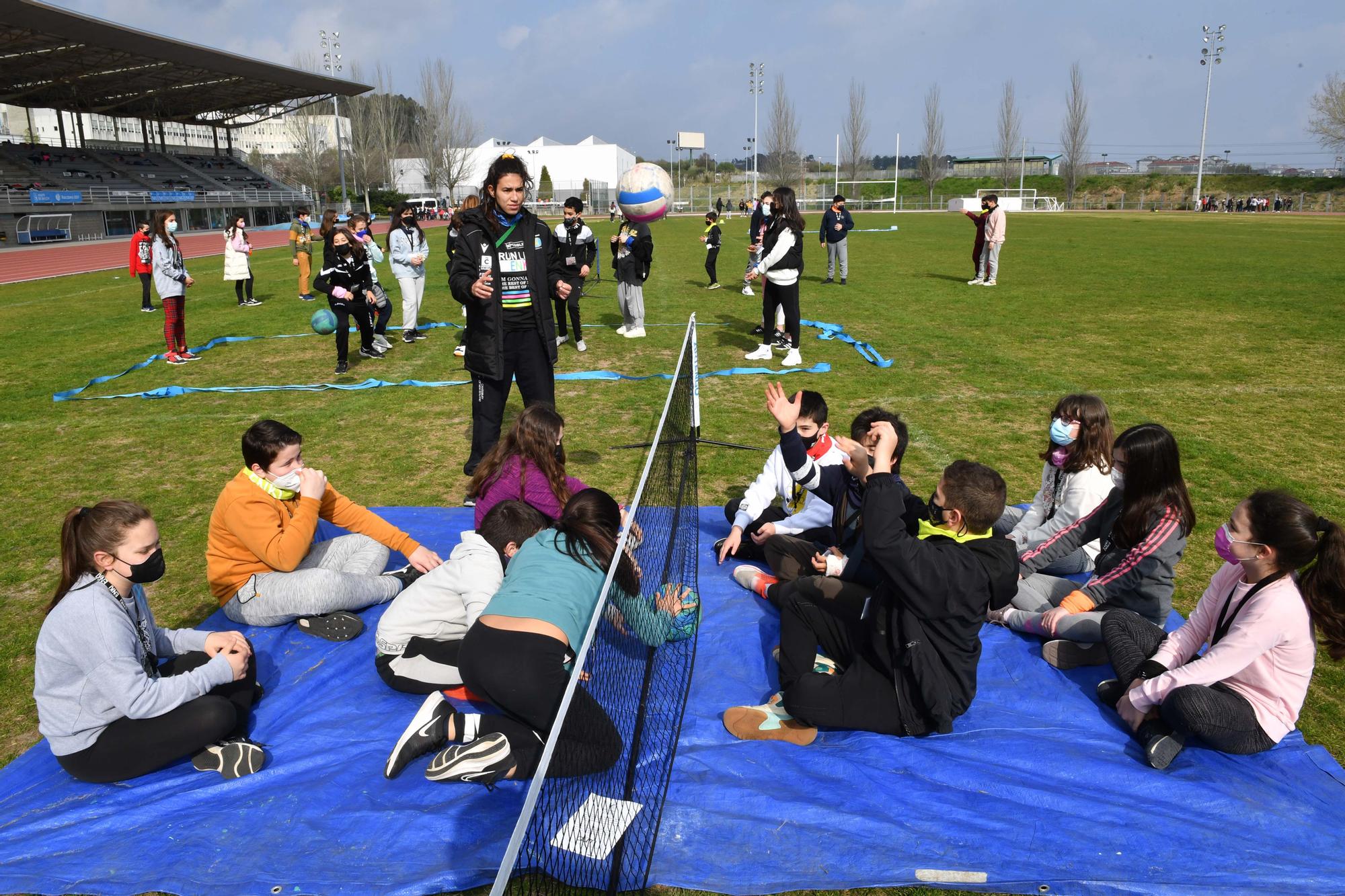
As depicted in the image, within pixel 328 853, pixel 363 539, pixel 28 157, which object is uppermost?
pixel 28 157

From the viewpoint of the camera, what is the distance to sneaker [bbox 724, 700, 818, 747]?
3.77m

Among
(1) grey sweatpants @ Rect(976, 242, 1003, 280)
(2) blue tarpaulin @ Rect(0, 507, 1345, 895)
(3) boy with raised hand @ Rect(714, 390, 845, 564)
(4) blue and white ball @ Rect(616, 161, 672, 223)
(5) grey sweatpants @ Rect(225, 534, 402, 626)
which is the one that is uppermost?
(4) blue and white ball @ Rect(616, 161, 672, 223)

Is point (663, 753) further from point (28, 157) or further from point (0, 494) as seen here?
point (28, 157)

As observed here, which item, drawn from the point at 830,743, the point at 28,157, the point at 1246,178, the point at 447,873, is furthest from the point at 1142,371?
the point at 1246,178

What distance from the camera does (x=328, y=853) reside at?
3125 millimetres

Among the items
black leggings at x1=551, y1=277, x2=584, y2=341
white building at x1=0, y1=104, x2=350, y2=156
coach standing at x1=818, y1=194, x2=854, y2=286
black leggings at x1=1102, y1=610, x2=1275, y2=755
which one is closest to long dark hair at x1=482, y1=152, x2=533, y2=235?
black leggings at x1=1102, y1=610, x2=1275, y2=755

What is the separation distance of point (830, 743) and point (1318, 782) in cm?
196

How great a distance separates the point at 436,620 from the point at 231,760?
1.05 metres

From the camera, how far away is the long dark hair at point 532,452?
486 cm

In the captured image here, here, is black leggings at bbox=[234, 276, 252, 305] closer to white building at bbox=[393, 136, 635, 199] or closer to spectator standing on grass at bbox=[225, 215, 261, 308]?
spectator standing on grass at bbox=[225, 215, 261, 308]

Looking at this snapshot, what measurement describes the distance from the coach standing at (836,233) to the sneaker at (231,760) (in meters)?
16.4

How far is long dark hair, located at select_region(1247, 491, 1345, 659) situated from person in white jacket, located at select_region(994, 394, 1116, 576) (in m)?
1.48

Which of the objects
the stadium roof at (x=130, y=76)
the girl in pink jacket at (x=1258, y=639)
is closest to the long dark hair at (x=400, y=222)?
the girl in pink jacket at (x=1258, y=639)

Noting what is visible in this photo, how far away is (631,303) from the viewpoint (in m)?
14.0
